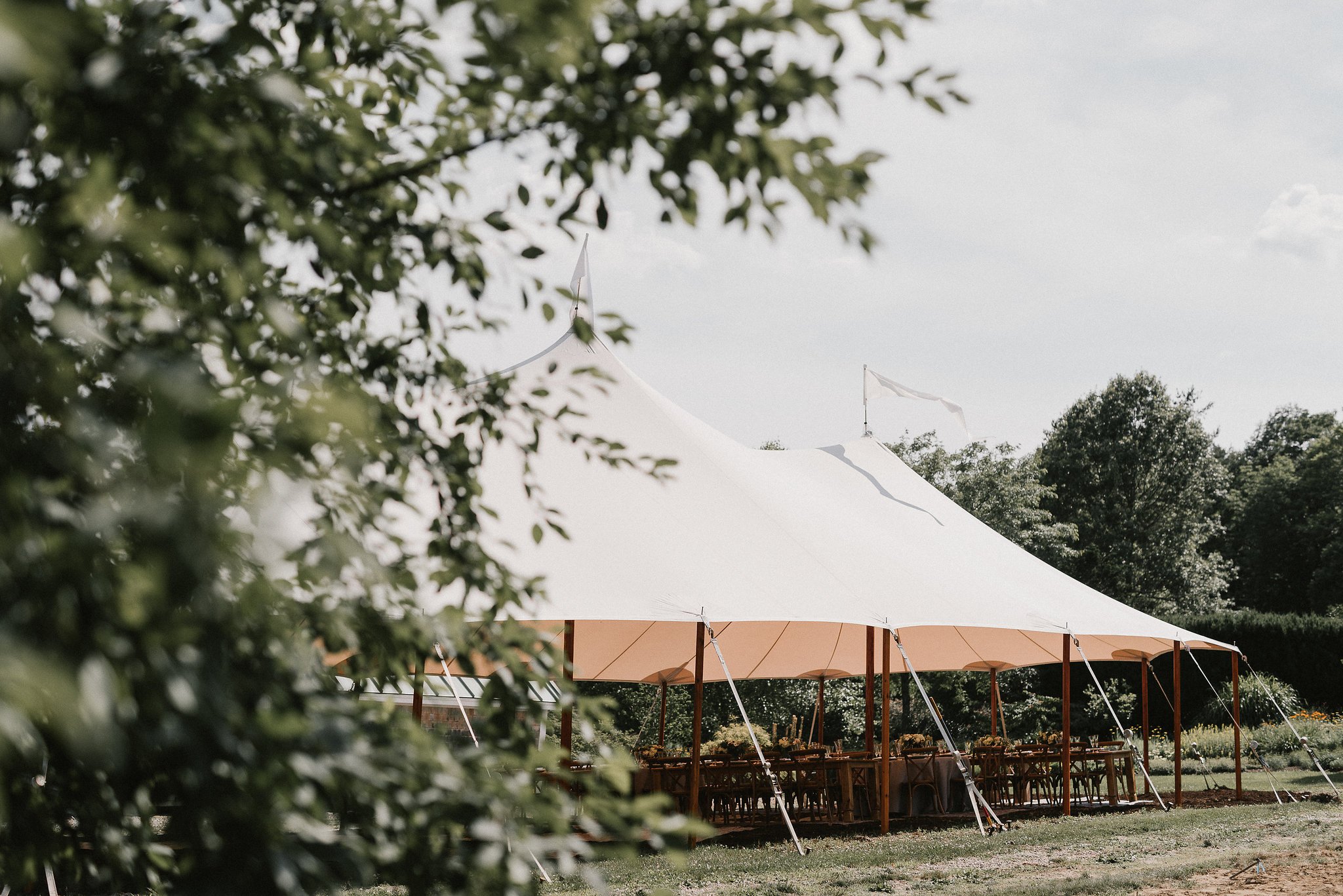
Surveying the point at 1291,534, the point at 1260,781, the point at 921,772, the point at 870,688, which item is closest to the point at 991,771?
the point at 921,772

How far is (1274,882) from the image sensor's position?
20.7 ft

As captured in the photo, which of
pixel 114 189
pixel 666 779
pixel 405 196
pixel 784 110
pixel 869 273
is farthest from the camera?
pixel 666 779

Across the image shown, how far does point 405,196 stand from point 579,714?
1055 mm

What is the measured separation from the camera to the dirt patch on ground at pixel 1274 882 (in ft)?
19.7

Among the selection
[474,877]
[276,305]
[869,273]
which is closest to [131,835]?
[474,877]

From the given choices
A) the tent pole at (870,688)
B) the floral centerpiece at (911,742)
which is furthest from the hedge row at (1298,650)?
the tent pole at (870,688)

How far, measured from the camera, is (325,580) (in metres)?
1.81

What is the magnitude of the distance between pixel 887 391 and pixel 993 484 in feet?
39.2

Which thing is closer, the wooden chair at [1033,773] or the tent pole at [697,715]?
the tent pole at [697,715]

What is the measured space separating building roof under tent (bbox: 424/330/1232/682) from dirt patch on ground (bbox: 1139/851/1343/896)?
274 centimetres

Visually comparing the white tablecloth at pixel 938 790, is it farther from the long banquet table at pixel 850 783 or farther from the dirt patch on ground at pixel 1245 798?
the dirt patch on ground at pixel 1245 798

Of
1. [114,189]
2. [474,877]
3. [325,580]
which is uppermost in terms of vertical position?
[114,189]

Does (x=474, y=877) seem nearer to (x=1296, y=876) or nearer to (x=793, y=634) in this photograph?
(x=1296, y=876)

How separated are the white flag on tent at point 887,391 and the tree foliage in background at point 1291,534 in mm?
23949
